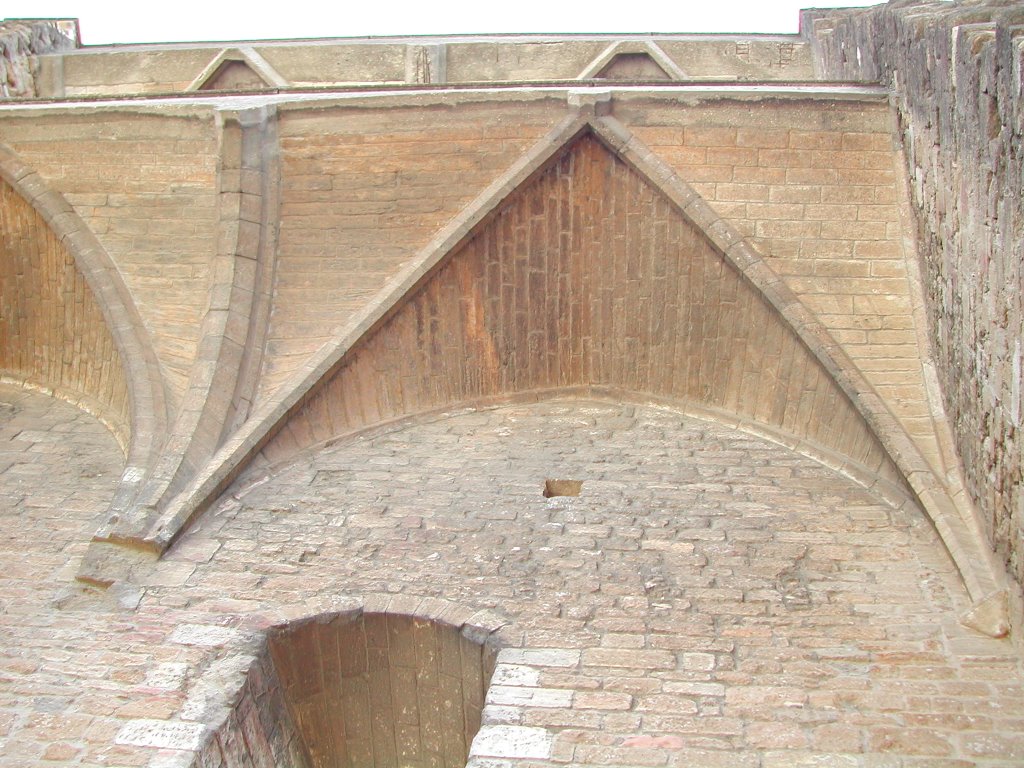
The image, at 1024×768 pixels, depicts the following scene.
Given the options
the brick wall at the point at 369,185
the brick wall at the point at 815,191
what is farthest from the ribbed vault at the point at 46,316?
the brick wall at the point at 815,191

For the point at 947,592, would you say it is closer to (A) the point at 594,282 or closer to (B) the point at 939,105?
(B) the point at 939,105

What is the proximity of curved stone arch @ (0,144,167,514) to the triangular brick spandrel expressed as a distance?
3.06 ft

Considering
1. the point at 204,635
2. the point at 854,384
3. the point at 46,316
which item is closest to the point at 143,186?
the point at 46,316

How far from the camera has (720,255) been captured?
25.0 feet

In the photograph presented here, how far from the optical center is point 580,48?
10.9 meters

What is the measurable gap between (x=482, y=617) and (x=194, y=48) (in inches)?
282

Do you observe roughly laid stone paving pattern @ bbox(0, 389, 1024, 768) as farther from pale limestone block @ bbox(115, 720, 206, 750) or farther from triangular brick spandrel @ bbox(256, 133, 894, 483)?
triangular brick spandrel @ bbox(256, 133, 894, 483)

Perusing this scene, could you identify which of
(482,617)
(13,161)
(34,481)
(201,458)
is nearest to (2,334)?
(13,161)

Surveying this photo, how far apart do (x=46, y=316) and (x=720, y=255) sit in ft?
13.9

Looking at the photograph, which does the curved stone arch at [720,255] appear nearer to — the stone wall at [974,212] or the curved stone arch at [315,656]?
the stone wall at [974,212]

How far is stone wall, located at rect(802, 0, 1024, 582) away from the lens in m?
5.31

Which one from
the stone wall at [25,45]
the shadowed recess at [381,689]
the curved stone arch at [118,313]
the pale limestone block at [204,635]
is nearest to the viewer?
the pale limestone block at [204,635]

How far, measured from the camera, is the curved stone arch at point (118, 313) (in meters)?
7.02

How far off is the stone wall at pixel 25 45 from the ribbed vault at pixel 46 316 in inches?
104
